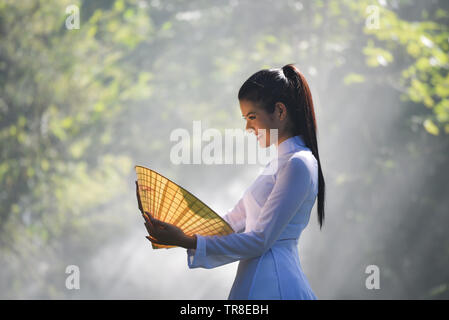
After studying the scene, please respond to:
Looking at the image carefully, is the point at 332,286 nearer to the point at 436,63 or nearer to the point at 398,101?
the point at 398,101

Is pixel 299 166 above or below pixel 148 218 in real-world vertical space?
above

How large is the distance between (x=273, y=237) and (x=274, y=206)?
100 mm

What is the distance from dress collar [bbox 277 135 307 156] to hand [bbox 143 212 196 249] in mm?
467

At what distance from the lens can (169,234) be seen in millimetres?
1484

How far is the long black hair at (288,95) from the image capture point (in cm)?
167

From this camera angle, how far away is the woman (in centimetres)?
150

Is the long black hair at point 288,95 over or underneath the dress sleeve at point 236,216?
over

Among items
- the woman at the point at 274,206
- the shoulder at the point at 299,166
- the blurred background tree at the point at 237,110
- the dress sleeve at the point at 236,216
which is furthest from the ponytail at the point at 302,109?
the blurred background tree at the point at 237,110

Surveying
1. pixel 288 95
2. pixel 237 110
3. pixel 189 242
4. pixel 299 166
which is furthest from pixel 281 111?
pixel 237 110

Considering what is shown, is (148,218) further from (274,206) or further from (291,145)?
(291,145)

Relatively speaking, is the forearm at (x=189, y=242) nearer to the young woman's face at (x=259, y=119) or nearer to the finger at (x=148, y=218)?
the finger at (x=148, y=218)

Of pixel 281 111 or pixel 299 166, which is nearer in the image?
pixel 299 166

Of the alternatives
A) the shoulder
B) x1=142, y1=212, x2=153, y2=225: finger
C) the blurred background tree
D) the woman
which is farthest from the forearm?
the blurred background tree

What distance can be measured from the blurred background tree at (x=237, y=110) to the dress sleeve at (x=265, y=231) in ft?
13.6
